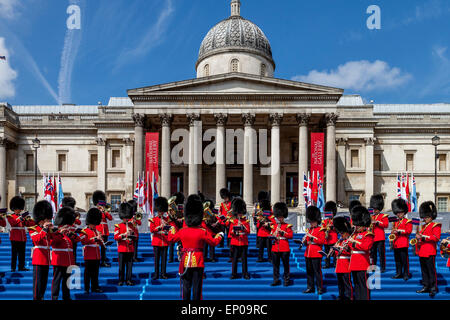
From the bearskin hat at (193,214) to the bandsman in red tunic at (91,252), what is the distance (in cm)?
254

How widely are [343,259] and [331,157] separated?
23.1 m

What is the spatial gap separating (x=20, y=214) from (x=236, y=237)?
6.30 m

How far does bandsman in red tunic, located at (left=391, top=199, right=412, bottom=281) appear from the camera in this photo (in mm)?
10203

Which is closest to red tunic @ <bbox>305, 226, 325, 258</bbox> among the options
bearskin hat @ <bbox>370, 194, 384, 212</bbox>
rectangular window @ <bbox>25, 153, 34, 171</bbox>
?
bearskin hat @ <bbox>370, 194, 384, 212</bbox>

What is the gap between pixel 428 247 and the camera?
29.8 ft

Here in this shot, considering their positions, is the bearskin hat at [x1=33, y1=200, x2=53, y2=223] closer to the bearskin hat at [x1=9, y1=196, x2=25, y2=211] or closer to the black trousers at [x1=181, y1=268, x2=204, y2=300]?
the black trousers at [x1=181, y1=268, x2=204, y2=300]

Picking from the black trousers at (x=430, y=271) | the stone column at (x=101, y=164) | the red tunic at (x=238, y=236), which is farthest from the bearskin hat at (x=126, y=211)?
the stone column at (x=101, y=164)

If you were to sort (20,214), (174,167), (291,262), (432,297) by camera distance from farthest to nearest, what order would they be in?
1. (174,167)
2. (291,262)
3. (20,214)
4. (432,297)

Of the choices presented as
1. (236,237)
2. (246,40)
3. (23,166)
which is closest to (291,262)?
(236,237)

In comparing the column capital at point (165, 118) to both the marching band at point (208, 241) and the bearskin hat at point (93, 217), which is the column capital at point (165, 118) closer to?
the marching band at point (208, 241)

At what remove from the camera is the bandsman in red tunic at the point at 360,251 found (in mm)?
7469

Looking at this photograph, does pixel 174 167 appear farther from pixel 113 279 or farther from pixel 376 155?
pixel 113 279

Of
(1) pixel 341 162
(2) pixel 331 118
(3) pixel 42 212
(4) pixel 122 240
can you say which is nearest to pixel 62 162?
(2) pixel 331 118

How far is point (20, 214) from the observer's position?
36.7 ft
